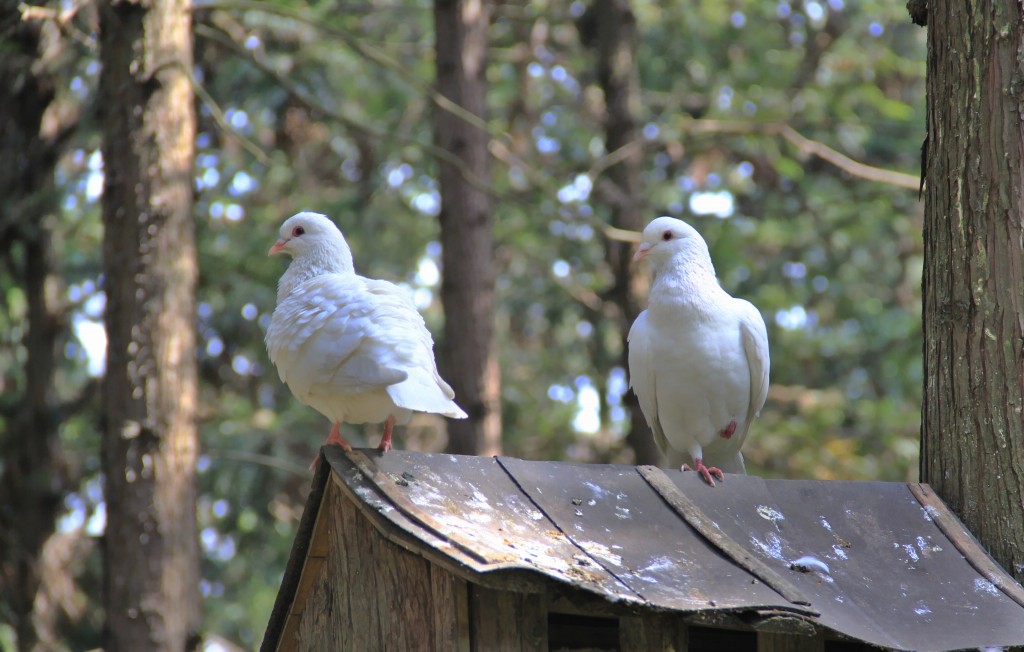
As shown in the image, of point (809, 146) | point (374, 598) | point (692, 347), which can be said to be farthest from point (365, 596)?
point (809, 146)

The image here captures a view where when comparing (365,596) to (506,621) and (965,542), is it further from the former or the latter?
(965,542)

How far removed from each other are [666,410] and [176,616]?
2.47m

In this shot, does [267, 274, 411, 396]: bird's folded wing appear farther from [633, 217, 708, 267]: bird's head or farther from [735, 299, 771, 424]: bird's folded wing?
[735, 299, 771, 424]: bird's folded wing

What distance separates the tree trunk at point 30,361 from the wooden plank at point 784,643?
246 inches

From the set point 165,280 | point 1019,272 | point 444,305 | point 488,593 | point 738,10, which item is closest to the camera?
point 488,593

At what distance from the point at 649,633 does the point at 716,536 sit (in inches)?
14.7

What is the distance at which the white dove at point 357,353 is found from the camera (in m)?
3.49

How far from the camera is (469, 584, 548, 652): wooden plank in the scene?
3.17 m

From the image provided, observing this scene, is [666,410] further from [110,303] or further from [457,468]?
[110,303]

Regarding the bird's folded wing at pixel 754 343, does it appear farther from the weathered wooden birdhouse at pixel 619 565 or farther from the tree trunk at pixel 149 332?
the tree trunk at pixel 149 332

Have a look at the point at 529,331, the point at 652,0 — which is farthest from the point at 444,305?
the point at 529,331

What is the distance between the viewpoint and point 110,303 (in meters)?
5.50

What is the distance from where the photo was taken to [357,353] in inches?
139

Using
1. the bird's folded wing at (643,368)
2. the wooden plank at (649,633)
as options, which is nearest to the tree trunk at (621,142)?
the bird's folded wing at (643,368)
